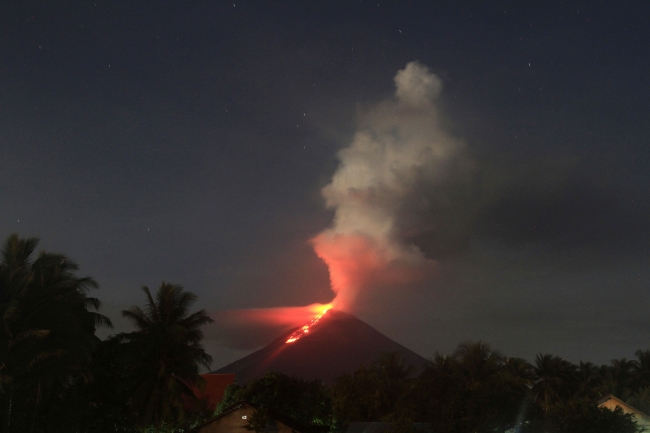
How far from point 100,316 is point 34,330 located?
10.0 meters

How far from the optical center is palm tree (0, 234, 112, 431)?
32.3 meters

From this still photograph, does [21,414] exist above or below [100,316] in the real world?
below

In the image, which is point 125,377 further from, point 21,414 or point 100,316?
point 21,414

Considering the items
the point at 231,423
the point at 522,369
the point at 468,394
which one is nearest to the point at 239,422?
the point at 231,423

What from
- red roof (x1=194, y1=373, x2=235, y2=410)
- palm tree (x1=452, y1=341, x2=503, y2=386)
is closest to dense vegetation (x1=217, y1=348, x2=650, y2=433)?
palm tree (x1=452, y1=341, x2=503, y2=386)

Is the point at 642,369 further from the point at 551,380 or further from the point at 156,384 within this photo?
the point at 156,384

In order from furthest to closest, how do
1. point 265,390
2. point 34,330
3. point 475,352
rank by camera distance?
point 475,352 < point 265,390 < point 34,330

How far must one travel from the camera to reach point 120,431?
44719 mm

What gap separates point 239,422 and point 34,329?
16344mm

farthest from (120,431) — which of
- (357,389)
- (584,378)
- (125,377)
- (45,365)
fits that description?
(584,378)

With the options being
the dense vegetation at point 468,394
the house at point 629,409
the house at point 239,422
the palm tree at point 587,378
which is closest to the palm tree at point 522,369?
the dense vegetation at point 468,394

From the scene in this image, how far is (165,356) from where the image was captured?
145 feet

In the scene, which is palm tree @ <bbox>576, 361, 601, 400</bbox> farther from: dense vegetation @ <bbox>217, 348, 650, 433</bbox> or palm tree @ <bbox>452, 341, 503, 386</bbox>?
palm tree @ <bbox>452, 341, 503, 386</bbox>

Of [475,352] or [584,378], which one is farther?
[584,378]
